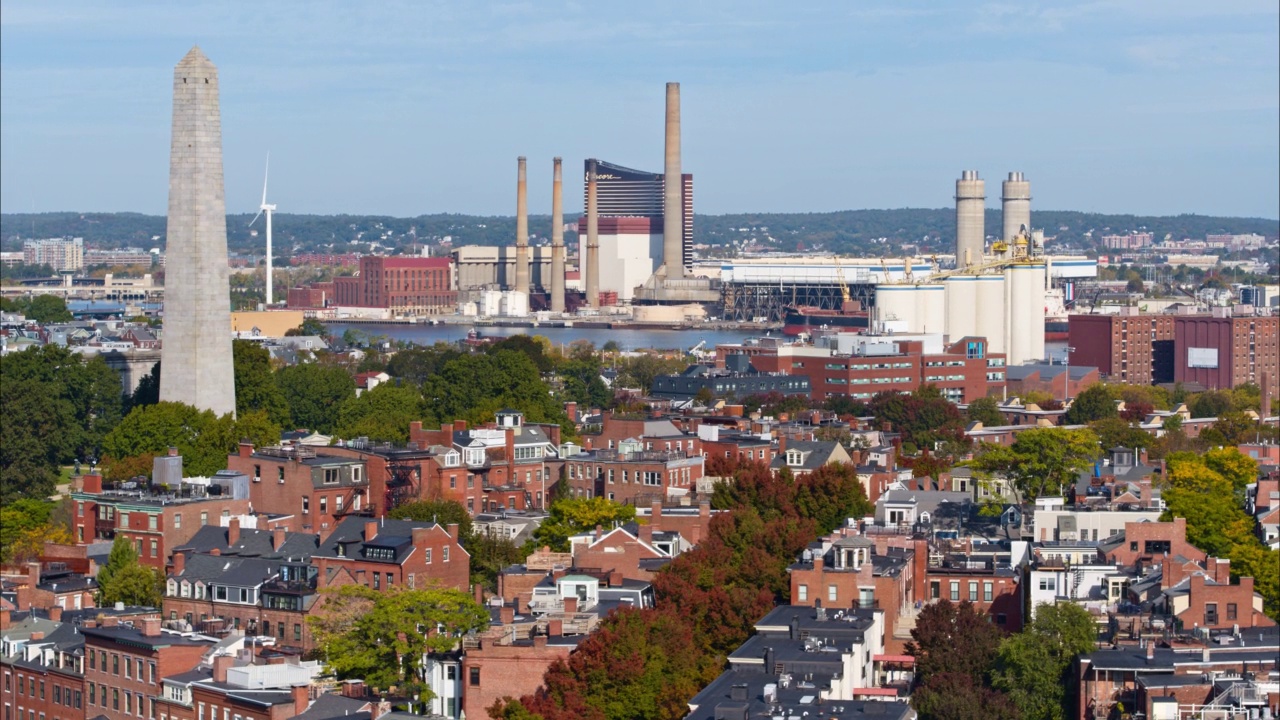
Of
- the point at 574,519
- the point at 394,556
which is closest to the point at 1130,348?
the point at 574,519

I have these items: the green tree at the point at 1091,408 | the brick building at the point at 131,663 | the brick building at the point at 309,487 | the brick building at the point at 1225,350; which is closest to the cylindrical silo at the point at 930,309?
the brick building at the point at 1225,350

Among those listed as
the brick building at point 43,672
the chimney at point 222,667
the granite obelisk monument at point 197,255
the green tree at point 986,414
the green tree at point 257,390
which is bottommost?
the brick building at point 43,672

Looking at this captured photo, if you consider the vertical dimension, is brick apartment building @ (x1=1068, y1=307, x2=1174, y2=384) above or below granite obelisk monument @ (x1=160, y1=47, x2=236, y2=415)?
below

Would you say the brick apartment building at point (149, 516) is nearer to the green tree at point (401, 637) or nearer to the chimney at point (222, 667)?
the green tree at point (401, 637)

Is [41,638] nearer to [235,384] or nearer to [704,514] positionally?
[704,514]

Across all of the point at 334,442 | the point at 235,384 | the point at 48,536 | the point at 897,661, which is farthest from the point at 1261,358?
the point at 897,661

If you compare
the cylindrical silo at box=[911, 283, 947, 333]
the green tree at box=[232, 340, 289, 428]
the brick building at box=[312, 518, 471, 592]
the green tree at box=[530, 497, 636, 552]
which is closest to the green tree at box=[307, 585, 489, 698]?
the brick building at box=[312, 518, 471, 592]

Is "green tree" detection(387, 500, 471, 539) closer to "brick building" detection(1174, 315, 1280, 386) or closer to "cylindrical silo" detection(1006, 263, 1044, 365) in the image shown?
"brick building" detection(1174, 315, 1280, 386)
